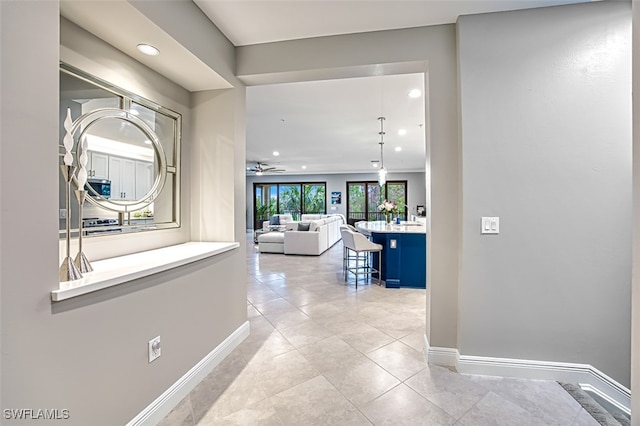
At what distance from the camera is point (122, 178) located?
6.47 ft

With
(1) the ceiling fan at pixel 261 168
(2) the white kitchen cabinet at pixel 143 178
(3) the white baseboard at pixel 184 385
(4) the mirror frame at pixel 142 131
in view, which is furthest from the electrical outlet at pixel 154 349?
(1) the ceiling fan at pixel 261 168

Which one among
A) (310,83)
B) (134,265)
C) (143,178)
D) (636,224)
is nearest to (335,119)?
(310,83)

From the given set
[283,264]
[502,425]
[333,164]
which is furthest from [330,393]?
[333,164]

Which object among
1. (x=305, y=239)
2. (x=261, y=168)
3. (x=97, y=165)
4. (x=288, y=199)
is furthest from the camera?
(x=288, y=199)

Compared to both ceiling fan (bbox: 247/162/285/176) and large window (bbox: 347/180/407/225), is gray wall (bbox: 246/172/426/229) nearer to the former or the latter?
large window (bbox: 347/180/407/225)

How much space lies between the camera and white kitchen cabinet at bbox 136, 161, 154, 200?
2.10m

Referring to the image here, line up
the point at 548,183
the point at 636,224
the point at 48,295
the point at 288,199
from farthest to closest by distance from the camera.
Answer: the point at 288,199 < the point at 548,183 < the point at 48,295 < the point at 636,224

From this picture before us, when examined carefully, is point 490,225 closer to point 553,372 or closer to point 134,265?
point 553,372

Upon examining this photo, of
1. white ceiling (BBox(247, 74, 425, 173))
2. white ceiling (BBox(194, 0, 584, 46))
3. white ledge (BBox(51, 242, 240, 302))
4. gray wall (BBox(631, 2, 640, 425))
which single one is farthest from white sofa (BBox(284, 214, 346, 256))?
gray wall (BBox(631, 2, 640, 425))

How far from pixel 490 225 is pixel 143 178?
2.56 meters

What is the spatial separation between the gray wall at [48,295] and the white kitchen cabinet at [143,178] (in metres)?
0.37

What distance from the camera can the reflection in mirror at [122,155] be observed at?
169 centimetres

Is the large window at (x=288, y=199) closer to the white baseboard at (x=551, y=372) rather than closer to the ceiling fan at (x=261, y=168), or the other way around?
the ceiling fan at (x=261, y=168)

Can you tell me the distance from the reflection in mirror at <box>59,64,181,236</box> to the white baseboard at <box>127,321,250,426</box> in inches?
41.5
